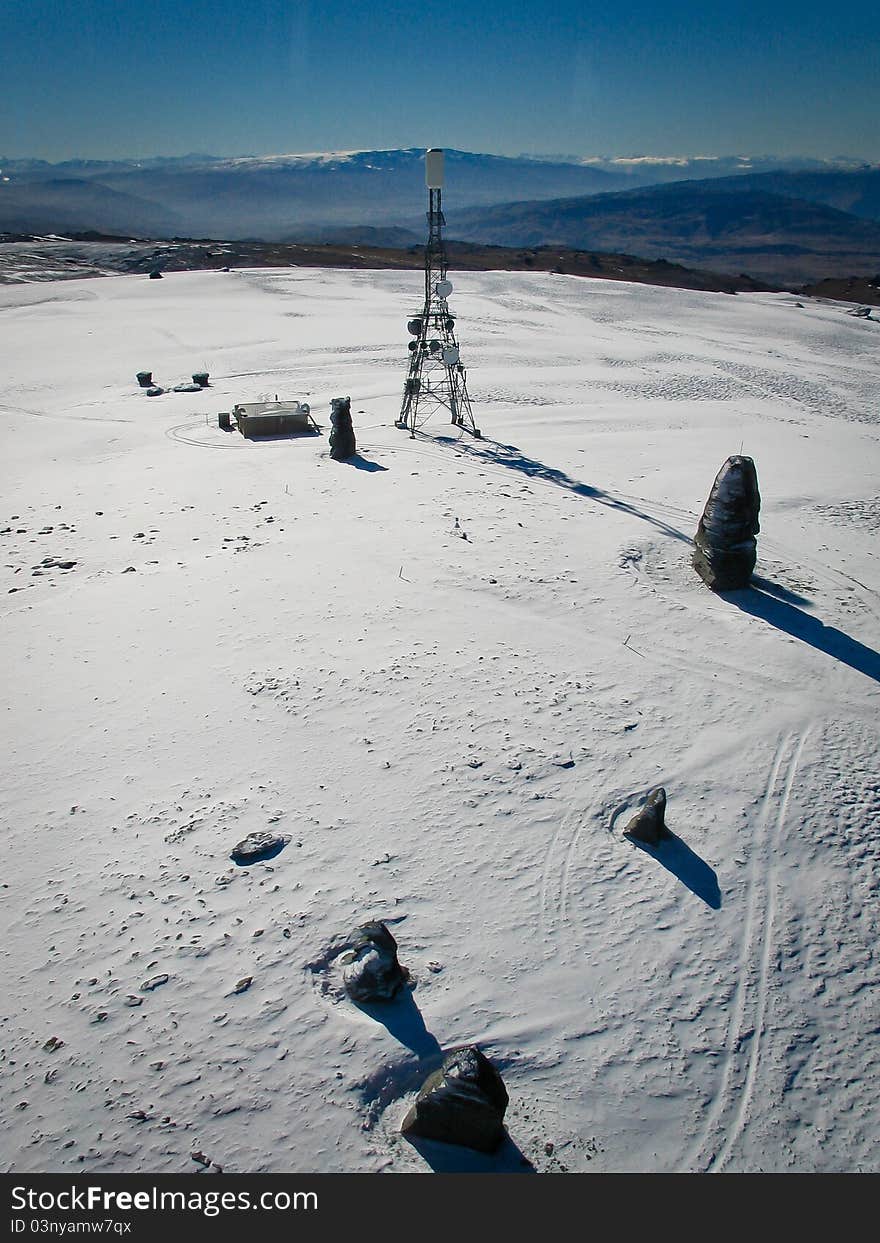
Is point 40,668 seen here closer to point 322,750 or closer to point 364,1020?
point 322,750

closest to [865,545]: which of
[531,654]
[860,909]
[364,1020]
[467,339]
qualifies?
[531,654]

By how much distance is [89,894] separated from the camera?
7477mm

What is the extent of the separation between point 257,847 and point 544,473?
1368 cm

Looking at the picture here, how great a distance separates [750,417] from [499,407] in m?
8.72

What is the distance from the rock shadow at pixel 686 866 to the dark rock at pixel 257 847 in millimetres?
3958

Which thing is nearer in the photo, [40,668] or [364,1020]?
[364,1020]

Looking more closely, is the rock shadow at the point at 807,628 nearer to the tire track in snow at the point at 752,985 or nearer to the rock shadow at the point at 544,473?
the rock shadow at the point at 544,473

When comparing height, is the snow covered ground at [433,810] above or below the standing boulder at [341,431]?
below

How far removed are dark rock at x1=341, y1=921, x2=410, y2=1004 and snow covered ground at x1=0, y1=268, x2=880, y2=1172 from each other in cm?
17

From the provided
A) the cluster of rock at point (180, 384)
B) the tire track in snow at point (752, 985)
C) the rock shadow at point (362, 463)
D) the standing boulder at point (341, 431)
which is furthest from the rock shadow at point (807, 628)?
the cluster of rock at point (180, 384)

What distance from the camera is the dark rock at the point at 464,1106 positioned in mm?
5398

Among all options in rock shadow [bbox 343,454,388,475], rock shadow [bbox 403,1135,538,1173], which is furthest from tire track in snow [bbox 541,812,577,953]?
rock shadow [bbox 343,454,388,475]

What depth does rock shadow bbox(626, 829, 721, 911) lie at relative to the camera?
300 inches

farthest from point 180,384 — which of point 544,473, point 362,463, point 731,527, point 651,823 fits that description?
point 651,823
